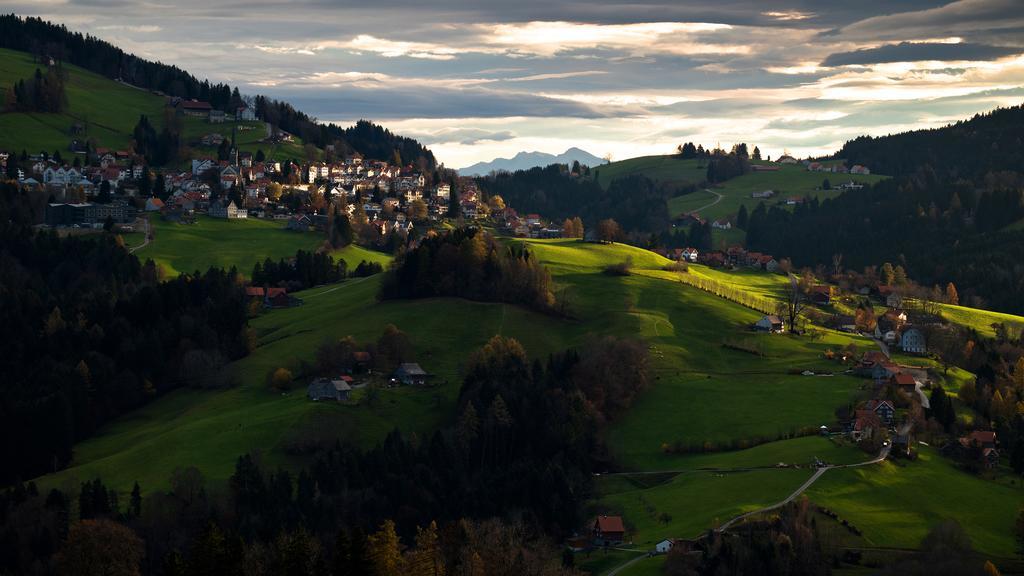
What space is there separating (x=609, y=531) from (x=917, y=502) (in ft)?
61.9

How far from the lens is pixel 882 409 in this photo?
8731 centimetres

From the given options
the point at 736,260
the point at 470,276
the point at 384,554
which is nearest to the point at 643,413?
the point at 470,276

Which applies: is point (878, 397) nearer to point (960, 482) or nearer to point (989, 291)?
point (960, 482)

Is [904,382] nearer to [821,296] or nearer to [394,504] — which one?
[394,504]

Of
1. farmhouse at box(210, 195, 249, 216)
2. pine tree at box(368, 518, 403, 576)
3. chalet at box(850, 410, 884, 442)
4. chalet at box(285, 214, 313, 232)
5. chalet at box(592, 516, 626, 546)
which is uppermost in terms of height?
farmhouse at box(210, 195, 249, 216)

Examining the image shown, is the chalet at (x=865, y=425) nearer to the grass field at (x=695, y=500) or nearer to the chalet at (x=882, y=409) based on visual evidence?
the chalet at (x=882, y=409)

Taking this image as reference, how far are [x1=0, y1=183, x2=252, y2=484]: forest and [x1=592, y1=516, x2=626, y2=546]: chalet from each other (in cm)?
4396

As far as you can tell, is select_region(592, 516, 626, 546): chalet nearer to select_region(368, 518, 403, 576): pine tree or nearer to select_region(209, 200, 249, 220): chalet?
select_region(368, 518, 403, 576): pine tree

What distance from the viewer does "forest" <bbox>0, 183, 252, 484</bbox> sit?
95.2 m

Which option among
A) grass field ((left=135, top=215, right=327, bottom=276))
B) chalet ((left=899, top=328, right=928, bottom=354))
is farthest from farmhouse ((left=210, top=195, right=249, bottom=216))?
chalet ((left=899, top=328, right=928, bottom=354))

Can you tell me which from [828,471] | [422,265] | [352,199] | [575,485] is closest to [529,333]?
[422,265]

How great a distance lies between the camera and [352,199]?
19300 centimetres

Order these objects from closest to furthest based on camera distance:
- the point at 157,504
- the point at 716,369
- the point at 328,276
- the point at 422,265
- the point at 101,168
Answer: the point at 157,504 < the point at 716,369 < the point at 422,265 < the point at 328,276 < the point at 101,168

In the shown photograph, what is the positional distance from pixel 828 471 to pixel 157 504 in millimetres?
42052
